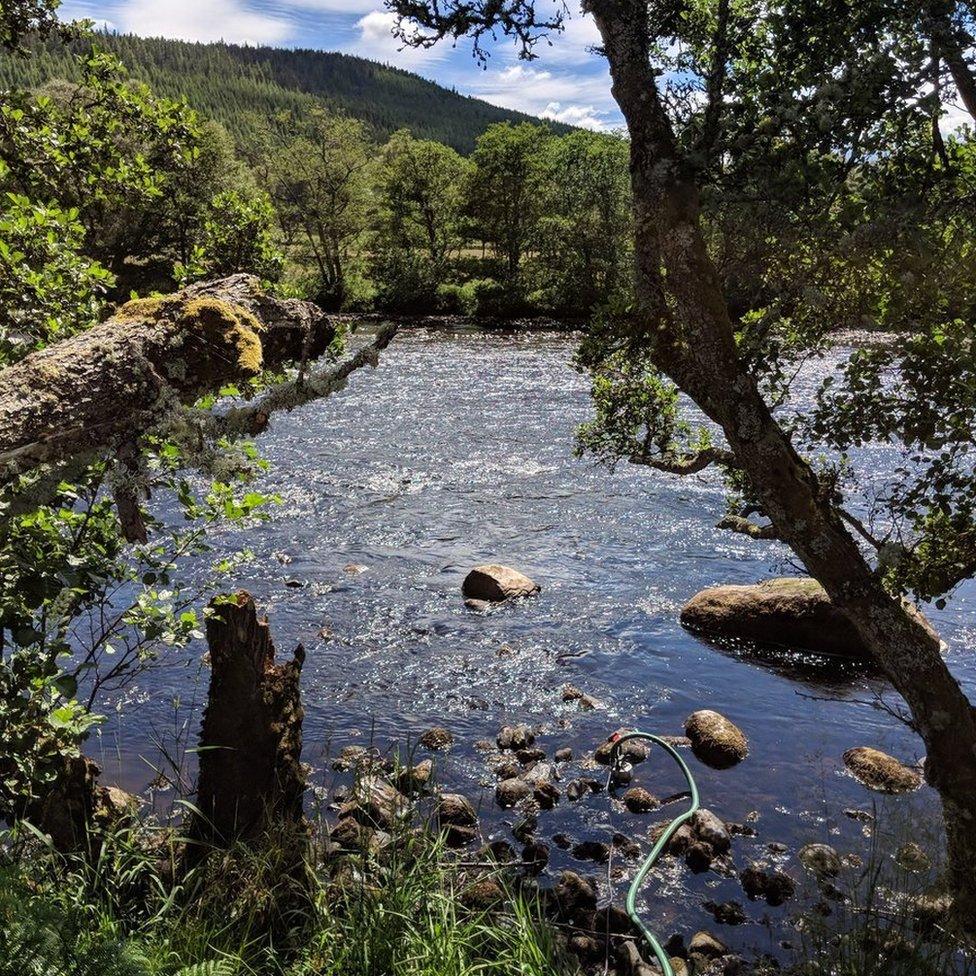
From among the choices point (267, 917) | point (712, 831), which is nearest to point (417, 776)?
→ point (712, 831)

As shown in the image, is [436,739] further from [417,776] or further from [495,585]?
[495,585]

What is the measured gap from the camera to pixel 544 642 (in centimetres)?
1304

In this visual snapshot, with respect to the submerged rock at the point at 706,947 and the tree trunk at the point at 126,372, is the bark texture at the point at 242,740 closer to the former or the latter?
the tree trunk at the point at 126,372

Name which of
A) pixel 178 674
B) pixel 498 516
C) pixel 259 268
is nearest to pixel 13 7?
pixel 259 268

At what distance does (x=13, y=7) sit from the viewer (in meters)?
6.44

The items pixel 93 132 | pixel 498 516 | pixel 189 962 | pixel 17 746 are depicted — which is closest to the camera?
pixel 17 746

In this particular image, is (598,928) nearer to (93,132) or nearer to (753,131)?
(753,131)

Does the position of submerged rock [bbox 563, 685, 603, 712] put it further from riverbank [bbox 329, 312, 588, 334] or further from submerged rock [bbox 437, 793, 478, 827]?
riverbank [bbox 329, 312, 588, 334]

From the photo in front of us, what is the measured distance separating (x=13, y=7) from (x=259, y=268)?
274 centimetres

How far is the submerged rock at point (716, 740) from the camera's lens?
9.84 meters

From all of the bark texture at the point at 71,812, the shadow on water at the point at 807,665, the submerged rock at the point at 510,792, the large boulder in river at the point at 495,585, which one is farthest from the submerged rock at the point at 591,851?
the large boulder in river at the point at 495,585

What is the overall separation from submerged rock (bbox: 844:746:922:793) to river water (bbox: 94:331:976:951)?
0.22 metres

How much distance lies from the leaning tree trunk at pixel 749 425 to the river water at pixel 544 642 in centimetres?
256

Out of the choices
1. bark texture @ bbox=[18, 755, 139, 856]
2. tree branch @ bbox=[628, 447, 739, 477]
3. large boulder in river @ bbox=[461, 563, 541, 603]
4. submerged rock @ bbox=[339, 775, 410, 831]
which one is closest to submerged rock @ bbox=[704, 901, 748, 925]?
submerged rock @ bbox=[339, 775, 410, 831]
